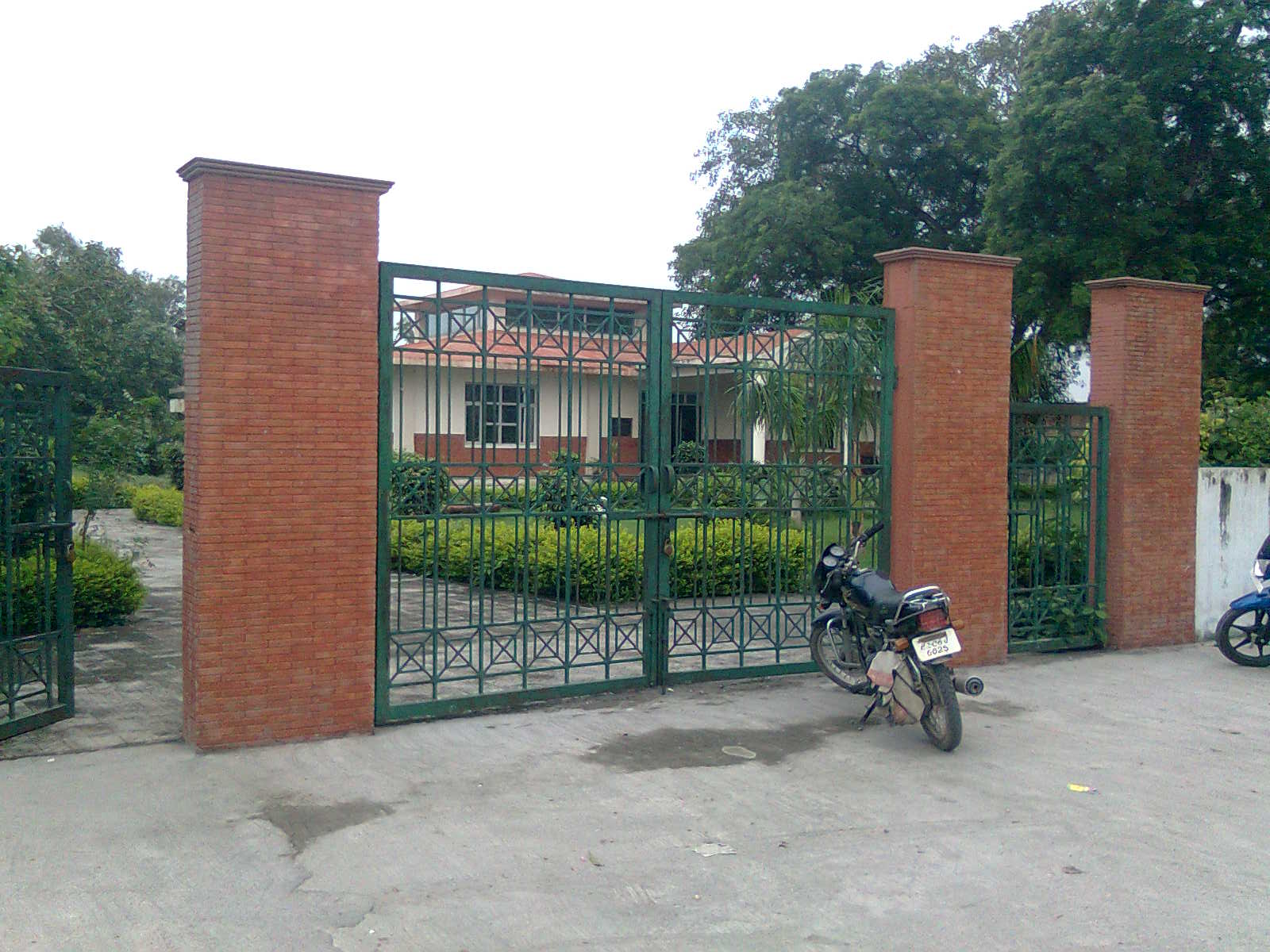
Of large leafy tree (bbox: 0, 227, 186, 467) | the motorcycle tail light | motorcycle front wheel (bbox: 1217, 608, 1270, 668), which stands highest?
large leafy tree (bbox: 0, 227, 186, 467)

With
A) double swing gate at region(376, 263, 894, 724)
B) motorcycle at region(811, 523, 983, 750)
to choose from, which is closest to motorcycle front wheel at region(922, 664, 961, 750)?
motorcycle at region(811, 523, 983, 750)

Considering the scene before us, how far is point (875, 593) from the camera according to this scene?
7273 millimetres

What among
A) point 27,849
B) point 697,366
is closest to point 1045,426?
point 697,366

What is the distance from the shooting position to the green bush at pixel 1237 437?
11469mm

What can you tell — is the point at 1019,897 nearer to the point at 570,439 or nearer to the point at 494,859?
the point at 494,859

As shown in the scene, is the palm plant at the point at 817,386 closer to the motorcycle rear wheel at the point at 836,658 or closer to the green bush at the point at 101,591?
the motorcycle rear wheel at the point at 836,658

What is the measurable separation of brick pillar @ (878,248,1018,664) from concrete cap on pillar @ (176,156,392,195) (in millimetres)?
4033

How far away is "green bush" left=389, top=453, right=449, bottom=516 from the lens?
23.3ft

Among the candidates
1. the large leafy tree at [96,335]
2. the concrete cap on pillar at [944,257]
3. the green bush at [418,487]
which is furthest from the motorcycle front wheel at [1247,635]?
the large leafy tree at [96,335]

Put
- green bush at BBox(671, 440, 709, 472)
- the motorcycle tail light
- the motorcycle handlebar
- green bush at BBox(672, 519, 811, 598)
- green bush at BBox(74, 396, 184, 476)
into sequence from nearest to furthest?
the motorcycle tail light < the motorcycle handlebar < green bush at BBox(671, 440, 709, 472) < green bush at BBox(672, 519, 811, 598) < green bush at BBox(74, 396, 184, 476)

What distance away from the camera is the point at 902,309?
8906 millimetres

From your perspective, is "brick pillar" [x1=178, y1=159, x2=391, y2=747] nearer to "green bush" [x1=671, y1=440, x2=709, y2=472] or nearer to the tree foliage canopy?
"green bush" [x1=671, y1=440, x2=709, y2=472]

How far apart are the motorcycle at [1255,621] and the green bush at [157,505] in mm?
21178

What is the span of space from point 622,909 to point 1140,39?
21194 mm
